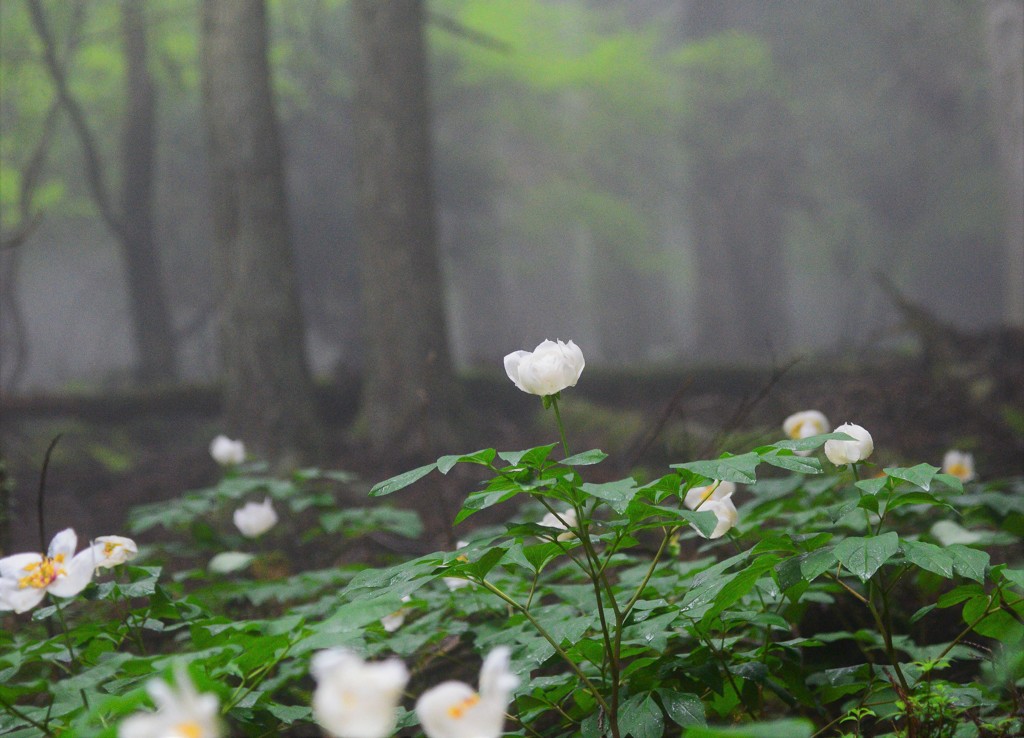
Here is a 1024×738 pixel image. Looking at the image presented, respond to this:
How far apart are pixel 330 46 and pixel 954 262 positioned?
15.2 meters

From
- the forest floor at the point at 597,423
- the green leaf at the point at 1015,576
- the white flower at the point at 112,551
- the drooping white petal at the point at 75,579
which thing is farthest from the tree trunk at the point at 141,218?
the green leaf at the point at 1015,576

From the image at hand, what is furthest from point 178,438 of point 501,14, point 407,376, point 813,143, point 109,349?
point 109,349

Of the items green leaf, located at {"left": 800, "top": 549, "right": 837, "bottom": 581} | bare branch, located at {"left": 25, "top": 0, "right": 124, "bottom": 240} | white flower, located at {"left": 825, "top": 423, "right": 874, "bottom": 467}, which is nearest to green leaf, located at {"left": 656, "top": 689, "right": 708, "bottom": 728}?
green leaf, located at {"left": 800, "top": 549, "right": 837, "bottom": 581}

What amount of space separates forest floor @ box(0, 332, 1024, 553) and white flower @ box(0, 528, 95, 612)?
1.72m

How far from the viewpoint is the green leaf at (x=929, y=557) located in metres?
1.11

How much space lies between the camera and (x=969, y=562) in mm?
1139

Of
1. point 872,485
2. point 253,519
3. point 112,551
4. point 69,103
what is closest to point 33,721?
point 112,551

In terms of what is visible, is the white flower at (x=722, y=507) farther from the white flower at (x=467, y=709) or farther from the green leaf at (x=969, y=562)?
the white flower at (x=467, y=709)

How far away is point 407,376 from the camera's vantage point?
18.8ft

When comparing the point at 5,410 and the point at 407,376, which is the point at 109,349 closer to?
the point at 5,410

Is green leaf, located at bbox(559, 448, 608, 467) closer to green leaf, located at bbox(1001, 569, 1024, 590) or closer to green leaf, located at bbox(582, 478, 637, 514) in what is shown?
green leaf, located at bbox(582, 478, 637, 514)

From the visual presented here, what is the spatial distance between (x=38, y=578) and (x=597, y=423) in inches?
202

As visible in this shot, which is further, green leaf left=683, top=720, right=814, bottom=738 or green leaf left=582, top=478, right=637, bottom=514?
green leaf left=582, top=478, right=637, bottom=514

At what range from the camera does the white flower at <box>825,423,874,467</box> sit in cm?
133
